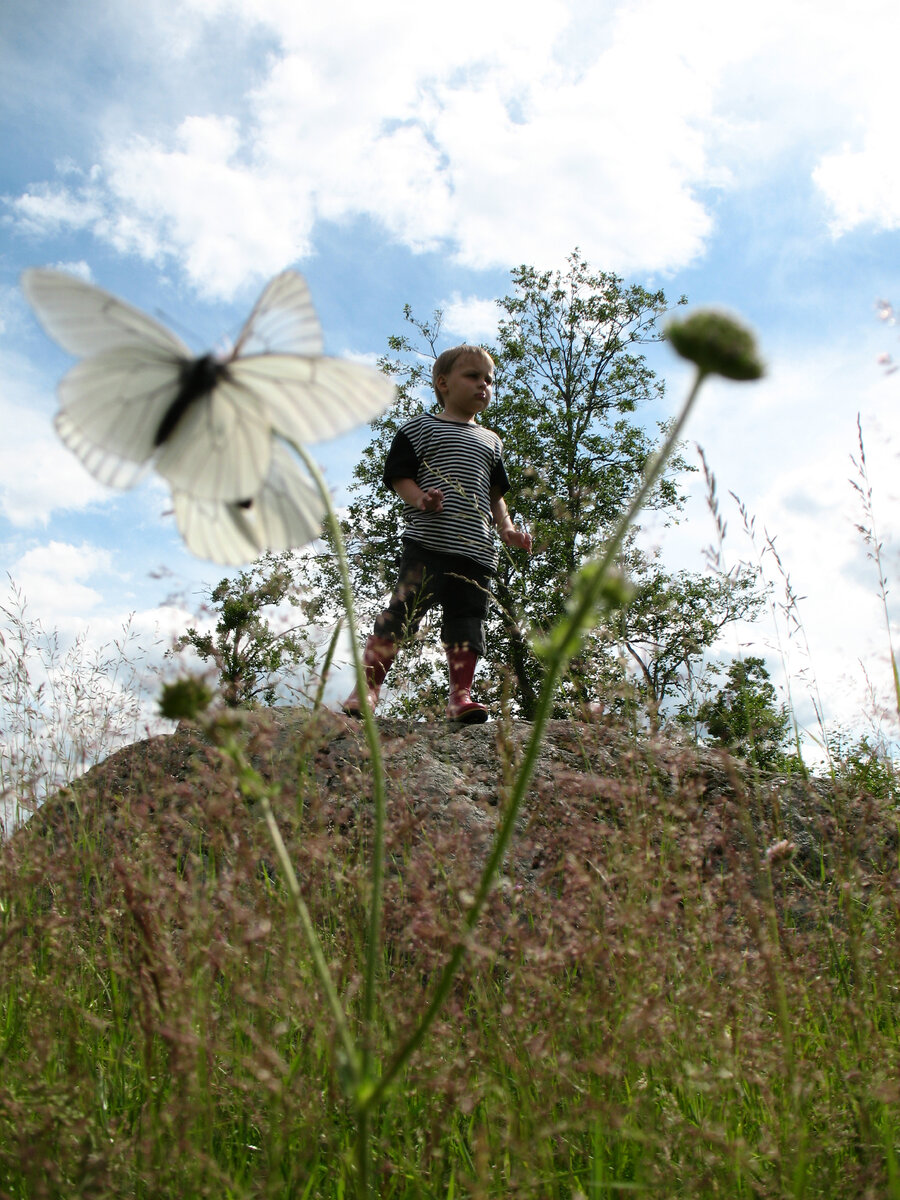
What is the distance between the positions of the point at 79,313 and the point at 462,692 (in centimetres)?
339

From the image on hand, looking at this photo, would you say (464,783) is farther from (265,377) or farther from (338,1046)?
(265,377)

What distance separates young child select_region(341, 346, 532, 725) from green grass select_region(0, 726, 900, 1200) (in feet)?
7.24

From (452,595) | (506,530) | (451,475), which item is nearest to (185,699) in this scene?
(506,530)

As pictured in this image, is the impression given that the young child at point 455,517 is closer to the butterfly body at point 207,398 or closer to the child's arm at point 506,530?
the child's arm at point 506,530

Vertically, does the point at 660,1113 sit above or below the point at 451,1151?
above

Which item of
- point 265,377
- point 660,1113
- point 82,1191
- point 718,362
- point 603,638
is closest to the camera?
point 718,362

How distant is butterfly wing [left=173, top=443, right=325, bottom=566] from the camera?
2.81 feet

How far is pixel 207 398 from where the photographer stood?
2.71ft

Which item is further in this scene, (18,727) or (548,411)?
(548,411)

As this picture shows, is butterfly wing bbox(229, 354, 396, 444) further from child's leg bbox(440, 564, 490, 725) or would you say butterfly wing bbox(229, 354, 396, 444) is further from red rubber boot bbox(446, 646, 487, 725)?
child's leg bbox(440, 564, 490, 725)

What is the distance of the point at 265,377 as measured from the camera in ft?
2.72

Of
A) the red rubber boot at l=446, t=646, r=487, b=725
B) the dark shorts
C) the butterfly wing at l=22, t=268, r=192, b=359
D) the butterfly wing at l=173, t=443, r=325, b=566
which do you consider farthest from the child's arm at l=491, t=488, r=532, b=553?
the butterfly wing at l=22, t=268, r=192, b=359

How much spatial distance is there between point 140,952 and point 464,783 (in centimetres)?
164

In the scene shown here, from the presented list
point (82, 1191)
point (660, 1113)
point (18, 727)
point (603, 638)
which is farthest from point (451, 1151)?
point (18, 727)
